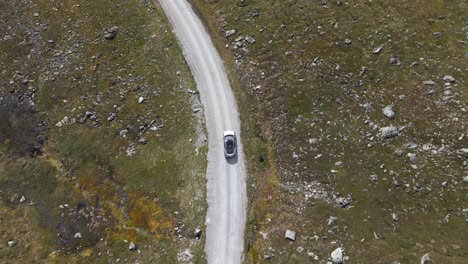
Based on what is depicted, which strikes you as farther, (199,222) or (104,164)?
(104,164)

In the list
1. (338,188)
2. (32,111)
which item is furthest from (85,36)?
(338,188)

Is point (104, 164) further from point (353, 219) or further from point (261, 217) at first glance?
point (353, 219)

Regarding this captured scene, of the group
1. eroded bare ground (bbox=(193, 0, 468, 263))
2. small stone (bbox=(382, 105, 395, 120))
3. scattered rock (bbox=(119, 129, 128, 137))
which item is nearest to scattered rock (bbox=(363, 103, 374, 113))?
eroded bare ground (bbox=(193, 0, 468, 263))

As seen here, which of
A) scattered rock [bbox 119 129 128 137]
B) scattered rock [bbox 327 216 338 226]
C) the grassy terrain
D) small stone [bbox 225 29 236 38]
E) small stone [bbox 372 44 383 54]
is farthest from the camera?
small stone [bbox 225 29 236 38]

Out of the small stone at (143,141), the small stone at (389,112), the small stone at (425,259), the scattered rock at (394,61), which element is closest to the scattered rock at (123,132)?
the small stone at (143,141)

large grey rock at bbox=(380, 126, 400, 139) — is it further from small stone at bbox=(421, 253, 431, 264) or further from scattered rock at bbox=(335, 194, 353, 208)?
small stone at bbox=(421, 253, 431, 264)

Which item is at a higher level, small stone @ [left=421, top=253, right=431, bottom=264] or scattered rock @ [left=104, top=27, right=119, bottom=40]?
scattered rock @ [left=104, top=27, right=119, bottom=40]

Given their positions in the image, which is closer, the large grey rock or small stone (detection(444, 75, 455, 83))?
the large grey rock
